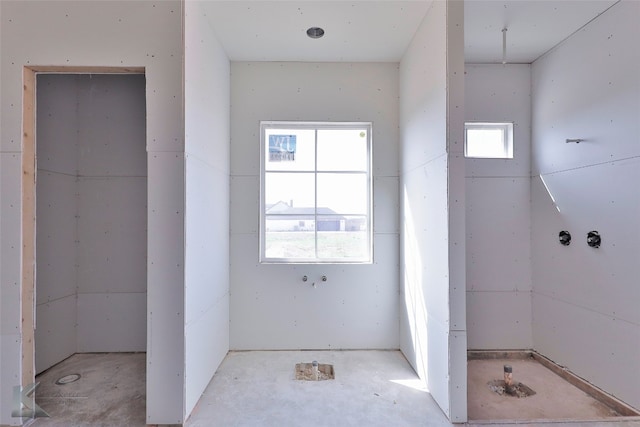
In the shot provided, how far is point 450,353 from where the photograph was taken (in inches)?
81.5

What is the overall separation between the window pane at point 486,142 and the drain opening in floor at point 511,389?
2.11m

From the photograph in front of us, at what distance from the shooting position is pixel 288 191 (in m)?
3.27

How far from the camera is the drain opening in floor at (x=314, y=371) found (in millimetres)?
2648

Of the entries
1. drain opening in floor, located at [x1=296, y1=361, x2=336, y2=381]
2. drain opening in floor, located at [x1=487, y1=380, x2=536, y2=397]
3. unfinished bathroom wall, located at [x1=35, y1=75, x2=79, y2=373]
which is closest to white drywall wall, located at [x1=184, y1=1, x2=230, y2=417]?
drain opening in floor, located at [x1=296, y1=361, x2=336, y2=381]

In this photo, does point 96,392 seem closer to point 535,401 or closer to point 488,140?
point 535,401

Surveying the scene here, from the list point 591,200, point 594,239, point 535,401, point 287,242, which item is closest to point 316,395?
point 287,242

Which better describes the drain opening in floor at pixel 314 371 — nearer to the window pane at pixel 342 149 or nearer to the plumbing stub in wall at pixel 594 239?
the window pane at pixel 342 149

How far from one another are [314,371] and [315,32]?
2.91 meters

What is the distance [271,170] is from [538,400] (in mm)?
3011

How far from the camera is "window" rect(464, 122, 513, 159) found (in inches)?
126

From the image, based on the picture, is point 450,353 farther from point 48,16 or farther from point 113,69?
point 48,16

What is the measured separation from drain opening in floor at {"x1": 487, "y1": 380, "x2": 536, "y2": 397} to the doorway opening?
3.09m

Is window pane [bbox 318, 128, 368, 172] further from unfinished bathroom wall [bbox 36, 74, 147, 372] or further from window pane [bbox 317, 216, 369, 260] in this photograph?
unfinished bathroom wall [bbox 36, 74, 147, 372]

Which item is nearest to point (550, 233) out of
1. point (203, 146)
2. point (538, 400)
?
point (538, 400)
